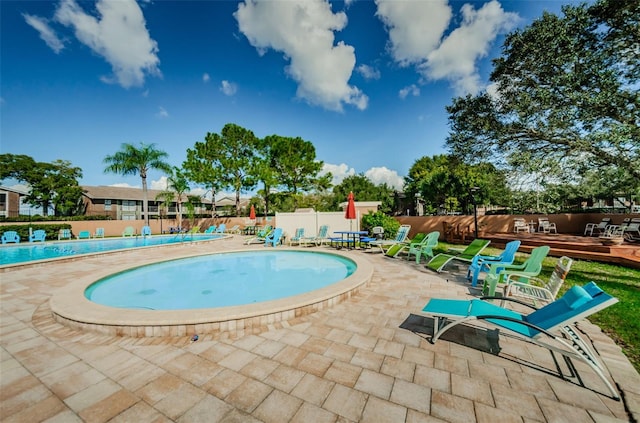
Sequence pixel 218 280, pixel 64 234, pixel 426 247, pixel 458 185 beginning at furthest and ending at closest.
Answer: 1. pixel 458 185
2. pixel 64 234
3. pixel 426 247
4. pixel 218 280

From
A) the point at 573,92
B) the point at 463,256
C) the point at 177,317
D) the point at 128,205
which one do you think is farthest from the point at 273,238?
the point at 128,205

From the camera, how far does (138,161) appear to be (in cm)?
2319

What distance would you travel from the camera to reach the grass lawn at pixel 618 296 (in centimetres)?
310

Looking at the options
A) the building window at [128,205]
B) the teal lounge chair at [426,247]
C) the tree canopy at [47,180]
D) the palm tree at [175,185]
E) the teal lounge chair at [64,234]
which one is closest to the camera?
the teal lounge chair at [426,247]

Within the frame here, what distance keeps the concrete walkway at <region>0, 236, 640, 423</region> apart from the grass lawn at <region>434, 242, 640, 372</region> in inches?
7.6

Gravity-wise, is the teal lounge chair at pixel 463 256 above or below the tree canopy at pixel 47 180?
below

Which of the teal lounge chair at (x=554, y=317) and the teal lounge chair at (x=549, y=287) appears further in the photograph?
the teal lounge chair at (x=549, y=287)

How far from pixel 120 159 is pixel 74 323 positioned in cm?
2496

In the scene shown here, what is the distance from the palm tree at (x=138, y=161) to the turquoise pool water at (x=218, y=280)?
17301 millimetres

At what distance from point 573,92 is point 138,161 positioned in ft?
97.5

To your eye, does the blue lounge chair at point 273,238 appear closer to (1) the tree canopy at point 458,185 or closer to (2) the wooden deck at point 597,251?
(1) the tree canopy at point 458,185

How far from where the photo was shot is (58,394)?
2248mm

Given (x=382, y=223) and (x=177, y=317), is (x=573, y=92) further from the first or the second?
(x=177, y=317)

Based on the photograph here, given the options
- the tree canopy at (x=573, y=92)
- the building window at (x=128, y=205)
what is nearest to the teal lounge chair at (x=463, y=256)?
the tree canopy at (x=573, y=92)
